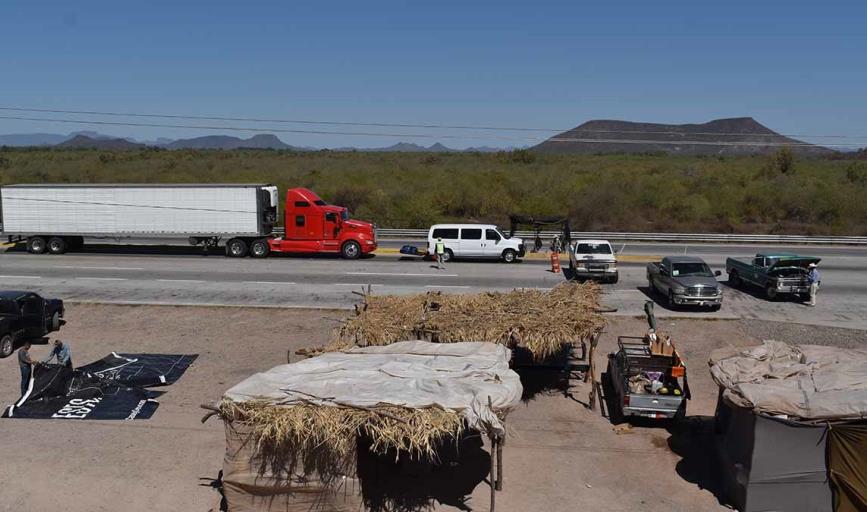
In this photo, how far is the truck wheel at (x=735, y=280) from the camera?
95.6 feet

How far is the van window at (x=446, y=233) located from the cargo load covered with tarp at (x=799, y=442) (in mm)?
23540

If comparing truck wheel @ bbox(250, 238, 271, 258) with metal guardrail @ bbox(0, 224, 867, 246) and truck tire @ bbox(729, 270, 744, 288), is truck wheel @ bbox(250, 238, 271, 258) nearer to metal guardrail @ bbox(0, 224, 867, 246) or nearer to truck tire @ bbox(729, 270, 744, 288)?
metal guardrail @ bbox(0, 224, 867, 246)

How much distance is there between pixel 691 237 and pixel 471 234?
16706 mm

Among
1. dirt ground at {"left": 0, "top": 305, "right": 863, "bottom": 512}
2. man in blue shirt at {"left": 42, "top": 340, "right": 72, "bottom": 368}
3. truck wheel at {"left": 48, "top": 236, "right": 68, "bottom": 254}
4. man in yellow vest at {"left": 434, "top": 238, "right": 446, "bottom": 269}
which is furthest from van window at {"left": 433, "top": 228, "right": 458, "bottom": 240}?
man in blue shirt at {"left": 42, "top": 340, "right": 72, "bottom": 368}

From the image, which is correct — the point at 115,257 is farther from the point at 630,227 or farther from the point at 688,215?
the point at 688,215

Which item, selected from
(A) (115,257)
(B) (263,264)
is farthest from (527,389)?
(A) (115,257)

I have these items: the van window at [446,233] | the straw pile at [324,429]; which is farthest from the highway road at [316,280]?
the straw pile at [324,429]

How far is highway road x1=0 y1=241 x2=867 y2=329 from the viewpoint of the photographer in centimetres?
2628

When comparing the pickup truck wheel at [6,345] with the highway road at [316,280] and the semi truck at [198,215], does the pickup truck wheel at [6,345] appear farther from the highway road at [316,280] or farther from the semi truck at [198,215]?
the semi truck at [198,215]

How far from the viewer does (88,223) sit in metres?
36.6

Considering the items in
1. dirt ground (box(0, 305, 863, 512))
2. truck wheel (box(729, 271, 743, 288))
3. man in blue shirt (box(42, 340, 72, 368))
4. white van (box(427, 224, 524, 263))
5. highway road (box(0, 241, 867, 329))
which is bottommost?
dirt ground (box(0, 305, 863, 512))

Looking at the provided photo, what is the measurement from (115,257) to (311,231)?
10.2 metres

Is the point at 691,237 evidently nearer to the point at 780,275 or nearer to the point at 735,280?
the point at 735,280

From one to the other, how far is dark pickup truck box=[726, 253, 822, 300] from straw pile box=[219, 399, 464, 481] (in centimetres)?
1982
